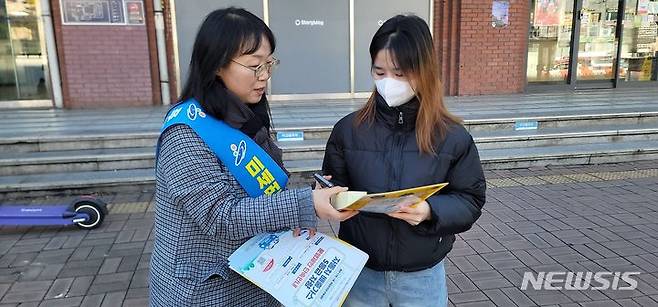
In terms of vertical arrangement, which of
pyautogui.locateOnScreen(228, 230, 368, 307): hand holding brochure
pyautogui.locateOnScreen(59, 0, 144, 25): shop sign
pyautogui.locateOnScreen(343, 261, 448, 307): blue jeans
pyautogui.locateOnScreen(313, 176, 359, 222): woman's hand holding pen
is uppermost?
pyautogui.locateOnScreen(59, 0, 144, 25): shop sign

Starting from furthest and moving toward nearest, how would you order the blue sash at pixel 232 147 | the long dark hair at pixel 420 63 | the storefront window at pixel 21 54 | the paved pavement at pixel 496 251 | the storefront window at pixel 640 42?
the storefront window at pixel 640 42
the storefront window at pixel 21 54
the paved pavement at pixel 496 251
the long dark hair at pixel 420 63
the blue sash at pixel 232 147

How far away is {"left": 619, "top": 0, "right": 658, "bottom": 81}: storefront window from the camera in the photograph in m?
9.65

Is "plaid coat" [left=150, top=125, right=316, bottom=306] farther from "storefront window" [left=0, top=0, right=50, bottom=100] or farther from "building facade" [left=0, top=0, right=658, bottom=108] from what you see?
"storefront window" [left=0, top=0, right=50, bottom=100]

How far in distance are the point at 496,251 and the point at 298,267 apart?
2665 millimetres

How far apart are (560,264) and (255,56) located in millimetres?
2908

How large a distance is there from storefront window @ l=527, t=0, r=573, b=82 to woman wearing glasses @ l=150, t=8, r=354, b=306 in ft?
29.4

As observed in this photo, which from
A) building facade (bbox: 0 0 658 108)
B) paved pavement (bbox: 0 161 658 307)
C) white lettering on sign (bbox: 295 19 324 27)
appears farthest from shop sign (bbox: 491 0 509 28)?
paved pavement (bbox: 0 161 658 307)

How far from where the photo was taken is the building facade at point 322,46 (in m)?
7.47

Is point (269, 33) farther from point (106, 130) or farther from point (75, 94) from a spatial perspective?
point (75, 94)

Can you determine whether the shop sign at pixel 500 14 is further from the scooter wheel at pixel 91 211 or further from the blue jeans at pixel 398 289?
the blue jeans at pixel 398 289

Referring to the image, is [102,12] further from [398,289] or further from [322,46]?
[398,289]

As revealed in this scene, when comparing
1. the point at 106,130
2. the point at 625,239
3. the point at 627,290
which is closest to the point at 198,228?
the point at 627,290

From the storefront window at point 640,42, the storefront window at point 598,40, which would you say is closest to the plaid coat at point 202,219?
the storefront window at point 598,40

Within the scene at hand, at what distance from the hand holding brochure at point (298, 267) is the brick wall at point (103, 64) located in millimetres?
7043
